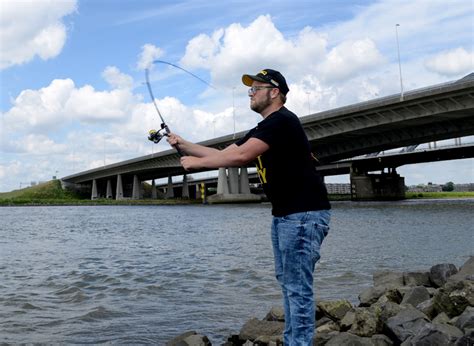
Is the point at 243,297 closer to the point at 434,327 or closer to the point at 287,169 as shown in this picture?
the point at 434,327

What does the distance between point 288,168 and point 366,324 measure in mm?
3173

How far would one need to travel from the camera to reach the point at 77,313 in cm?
979

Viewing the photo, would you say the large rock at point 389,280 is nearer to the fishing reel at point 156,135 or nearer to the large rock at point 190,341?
the large rock at point 190,341

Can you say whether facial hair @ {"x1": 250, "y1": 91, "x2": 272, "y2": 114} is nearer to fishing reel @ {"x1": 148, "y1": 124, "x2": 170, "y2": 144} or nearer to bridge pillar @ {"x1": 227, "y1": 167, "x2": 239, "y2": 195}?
fishing reel @ {"x1": 148, "y1": 124, "x2": 170, "y2": 144}

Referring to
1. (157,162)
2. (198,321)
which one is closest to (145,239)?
(198,321)

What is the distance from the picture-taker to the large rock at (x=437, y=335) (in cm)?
506

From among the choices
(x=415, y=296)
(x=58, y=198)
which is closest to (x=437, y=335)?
(x=415, y=296)

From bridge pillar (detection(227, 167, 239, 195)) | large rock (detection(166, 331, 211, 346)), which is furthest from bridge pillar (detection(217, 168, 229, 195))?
large rock (detection(166, 331, 211, 346))

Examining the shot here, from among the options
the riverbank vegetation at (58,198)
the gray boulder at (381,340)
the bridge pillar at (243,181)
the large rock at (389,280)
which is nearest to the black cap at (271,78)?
the gray boulder at (381,340)

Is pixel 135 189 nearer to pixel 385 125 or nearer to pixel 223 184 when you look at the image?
pixel 223 184

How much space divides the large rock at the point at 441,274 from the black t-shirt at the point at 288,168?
6.77 meters

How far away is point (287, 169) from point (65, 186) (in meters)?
137

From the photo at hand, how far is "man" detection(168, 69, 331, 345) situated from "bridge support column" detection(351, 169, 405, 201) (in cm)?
9473

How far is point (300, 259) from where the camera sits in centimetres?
429
